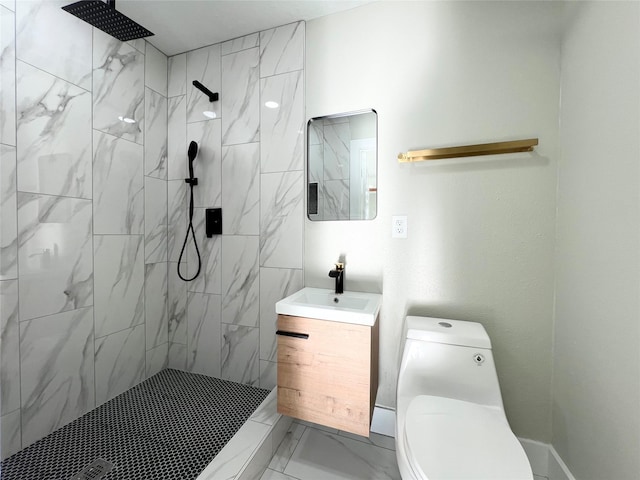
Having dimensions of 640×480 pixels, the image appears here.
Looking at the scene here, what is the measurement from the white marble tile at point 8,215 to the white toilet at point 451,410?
6.34 ft

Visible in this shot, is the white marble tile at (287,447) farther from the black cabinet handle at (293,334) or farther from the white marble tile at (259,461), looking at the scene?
the black cabinet handle at (293,334)

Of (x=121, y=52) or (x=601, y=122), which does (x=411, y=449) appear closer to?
(x=601, y=122)

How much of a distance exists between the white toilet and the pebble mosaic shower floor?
1006 millimetres

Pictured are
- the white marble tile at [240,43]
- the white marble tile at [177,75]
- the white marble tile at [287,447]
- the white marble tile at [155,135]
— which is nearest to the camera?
the white marble tile at [287,447]

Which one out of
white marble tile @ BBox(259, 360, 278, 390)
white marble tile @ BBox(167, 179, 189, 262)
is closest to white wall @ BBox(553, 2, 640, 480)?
white marble tile @ BBox(259, 360, 278, 390)

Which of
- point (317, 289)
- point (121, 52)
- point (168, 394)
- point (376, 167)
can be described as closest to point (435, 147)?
point (376, 167)

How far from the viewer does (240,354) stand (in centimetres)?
192

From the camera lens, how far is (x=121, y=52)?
5.82ft

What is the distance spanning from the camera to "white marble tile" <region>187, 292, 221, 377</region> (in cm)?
199

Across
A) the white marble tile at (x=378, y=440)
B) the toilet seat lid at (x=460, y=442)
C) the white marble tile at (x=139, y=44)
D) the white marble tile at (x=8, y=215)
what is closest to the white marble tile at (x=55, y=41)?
the white marble tile at (x=139, y=44)

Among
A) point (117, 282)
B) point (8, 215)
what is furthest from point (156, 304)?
point (8, 215)

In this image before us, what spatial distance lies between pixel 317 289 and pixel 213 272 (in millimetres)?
847

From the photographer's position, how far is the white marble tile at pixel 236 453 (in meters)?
1.13

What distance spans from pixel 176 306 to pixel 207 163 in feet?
3.82
